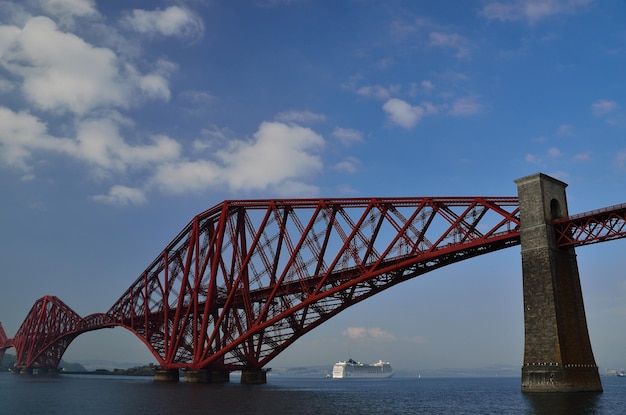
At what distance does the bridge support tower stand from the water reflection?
47 centimetres

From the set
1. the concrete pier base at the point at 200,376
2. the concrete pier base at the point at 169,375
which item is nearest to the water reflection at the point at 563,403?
the concrete pier base at the point at 200,376

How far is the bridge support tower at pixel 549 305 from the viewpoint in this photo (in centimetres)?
4181

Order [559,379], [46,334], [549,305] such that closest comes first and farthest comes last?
[559,379] → [549,305] → [46,334]

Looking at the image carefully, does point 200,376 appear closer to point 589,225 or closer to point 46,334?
point 589,225

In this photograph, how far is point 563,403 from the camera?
36312 millimetres

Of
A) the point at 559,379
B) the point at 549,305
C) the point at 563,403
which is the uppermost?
the point at 549,305

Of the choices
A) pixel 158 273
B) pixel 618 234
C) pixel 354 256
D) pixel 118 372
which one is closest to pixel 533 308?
pixel 618 234

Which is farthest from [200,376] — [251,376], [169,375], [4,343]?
[4,343]

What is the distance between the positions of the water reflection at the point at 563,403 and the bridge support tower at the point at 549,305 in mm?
470

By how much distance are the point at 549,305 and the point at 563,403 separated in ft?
28.2

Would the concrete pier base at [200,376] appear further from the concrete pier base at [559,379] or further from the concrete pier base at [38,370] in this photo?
the concrete pier base at [38,370]

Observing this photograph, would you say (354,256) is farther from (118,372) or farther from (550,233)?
(118,372)

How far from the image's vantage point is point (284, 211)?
219 feet

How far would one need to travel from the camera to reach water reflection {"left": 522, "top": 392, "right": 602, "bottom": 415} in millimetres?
32969
